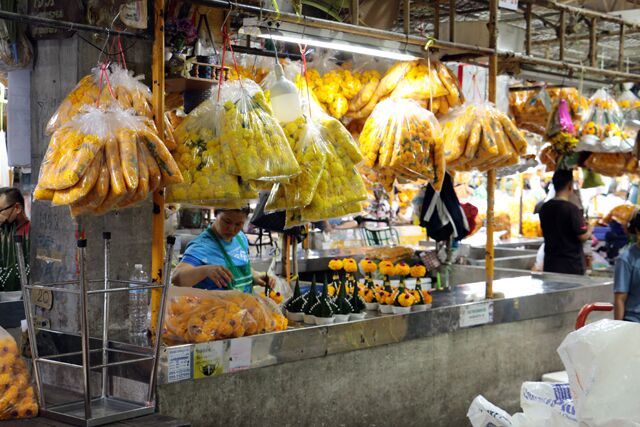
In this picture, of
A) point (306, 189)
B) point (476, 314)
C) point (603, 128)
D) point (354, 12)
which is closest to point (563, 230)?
point (603, 128)

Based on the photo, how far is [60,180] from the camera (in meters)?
2.90

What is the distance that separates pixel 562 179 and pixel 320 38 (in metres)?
4.04

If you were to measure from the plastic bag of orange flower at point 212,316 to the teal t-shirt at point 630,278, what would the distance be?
2402 mm

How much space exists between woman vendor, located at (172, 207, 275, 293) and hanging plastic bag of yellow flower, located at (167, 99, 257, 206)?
1.26 metres

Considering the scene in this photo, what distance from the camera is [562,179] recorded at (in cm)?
763

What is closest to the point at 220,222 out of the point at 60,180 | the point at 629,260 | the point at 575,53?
the point at 60,180

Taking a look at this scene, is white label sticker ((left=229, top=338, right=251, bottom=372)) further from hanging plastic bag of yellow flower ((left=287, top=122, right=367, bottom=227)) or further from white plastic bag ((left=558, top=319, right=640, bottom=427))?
white plastic bag ((left=558, top=319, right=640, bottom=427))

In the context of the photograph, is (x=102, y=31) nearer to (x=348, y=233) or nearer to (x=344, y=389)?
(x=344, y=389)

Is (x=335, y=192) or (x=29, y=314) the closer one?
(x=29, y=314)

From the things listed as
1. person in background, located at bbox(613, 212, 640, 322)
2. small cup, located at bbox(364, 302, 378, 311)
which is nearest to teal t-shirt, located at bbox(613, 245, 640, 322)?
person in background, located at bbox(613, 212, 640, 322)

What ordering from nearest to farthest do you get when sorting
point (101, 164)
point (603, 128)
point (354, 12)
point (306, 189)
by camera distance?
point (101, 164) < point (306, 189) < point (354, 12) < point (603, 128)

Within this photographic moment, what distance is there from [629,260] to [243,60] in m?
2.75

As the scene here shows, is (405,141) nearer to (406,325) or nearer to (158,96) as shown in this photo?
(406,325)

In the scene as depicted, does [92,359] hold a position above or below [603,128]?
below
